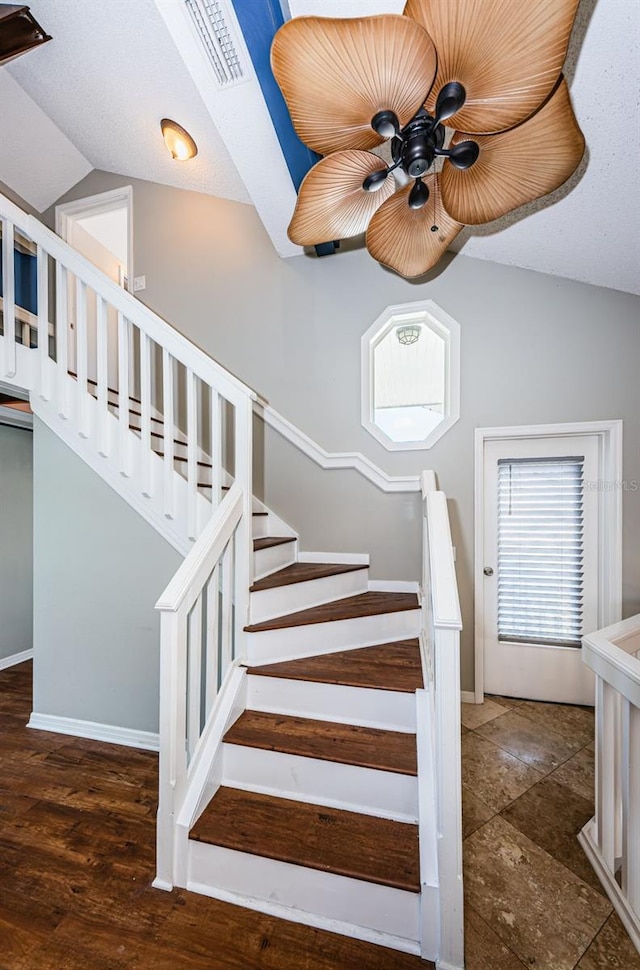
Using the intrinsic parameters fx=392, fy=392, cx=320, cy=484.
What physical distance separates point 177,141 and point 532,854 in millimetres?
4290

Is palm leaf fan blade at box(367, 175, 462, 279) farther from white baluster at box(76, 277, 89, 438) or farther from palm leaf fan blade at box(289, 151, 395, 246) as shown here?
white baluster at box(76, 277, 89, 438)

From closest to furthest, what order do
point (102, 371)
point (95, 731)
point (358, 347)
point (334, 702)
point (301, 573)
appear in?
point (334, 702), point (102, 371), point (95, 731), point (301, 573), point (358, 347)

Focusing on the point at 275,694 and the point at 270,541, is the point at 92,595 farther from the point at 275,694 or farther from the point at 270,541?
the point at 275,694

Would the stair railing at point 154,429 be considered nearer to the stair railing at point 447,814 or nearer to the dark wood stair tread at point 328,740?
the dark wood stair tread at point 328,740

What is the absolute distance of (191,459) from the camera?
6.62 feet

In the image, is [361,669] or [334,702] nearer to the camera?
[334,702]

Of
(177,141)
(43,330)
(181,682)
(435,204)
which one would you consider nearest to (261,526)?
(181,682)

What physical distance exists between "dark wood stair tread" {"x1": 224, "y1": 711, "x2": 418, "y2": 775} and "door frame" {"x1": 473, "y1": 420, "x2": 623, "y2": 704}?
130 cm

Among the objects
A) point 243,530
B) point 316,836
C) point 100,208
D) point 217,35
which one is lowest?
point 316,836

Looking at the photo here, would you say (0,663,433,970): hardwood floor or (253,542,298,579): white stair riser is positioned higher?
(253,542,298,579): white stair riser

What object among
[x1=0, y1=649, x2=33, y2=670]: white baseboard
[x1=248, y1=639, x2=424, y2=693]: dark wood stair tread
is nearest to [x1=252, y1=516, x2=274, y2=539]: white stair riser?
[x1=248, y1=639, x2=424, y2=693]: dark wood stair tread

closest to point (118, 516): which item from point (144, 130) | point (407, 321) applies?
point (407, 321)

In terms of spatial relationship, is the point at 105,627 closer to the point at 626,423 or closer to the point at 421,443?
the point at 421,443

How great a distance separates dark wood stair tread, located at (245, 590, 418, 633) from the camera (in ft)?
6.37
